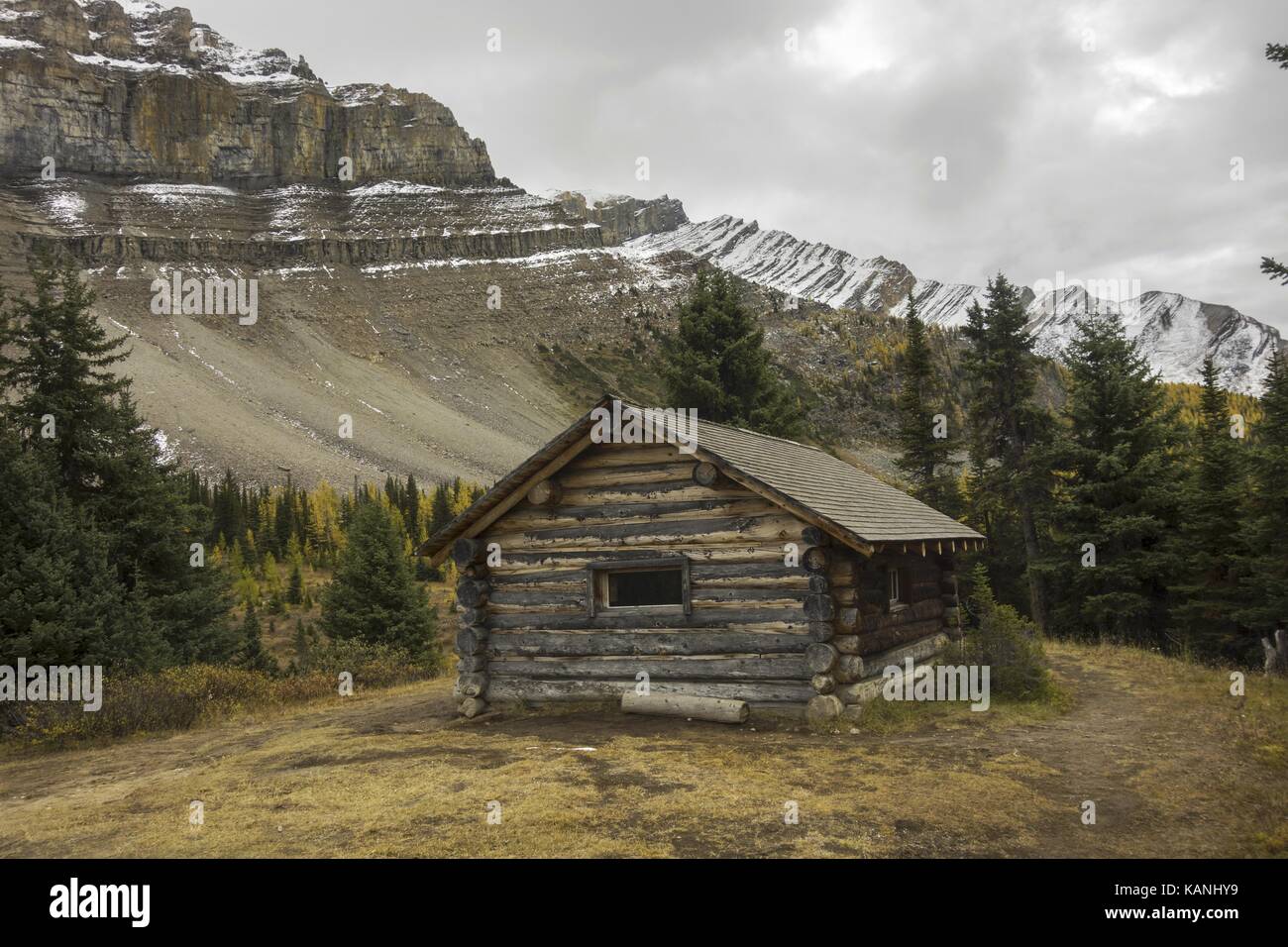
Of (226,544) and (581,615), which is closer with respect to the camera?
(581,615)

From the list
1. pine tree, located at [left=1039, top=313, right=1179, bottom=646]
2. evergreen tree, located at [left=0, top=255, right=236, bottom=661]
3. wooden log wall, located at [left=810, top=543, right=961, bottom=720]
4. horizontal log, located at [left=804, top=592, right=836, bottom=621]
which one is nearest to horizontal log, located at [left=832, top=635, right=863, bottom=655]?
wooden log wall, located at [left=810, top=543, right=961, bottom=720]

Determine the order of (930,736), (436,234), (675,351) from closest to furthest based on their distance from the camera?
(930,736) → (675,351) → (436,234)

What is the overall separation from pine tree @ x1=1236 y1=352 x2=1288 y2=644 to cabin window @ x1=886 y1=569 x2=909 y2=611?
8.63m

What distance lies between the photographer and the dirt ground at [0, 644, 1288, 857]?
23.1 feet

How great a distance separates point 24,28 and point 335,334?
10932 centimetres

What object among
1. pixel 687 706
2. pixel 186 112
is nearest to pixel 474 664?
pixel 687 706

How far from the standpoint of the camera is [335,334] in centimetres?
11019

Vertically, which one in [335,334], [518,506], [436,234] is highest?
[436,234]

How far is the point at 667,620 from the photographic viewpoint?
41.5 ft

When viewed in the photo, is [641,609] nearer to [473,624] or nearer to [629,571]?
[629,571]

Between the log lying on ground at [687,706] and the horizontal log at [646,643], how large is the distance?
0.67 metres

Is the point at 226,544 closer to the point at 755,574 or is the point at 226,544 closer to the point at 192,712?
the point at 192,712

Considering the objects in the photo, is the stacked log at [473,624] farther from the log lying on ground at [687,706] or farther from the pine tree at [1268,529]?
the pine tree at [1268,529]
